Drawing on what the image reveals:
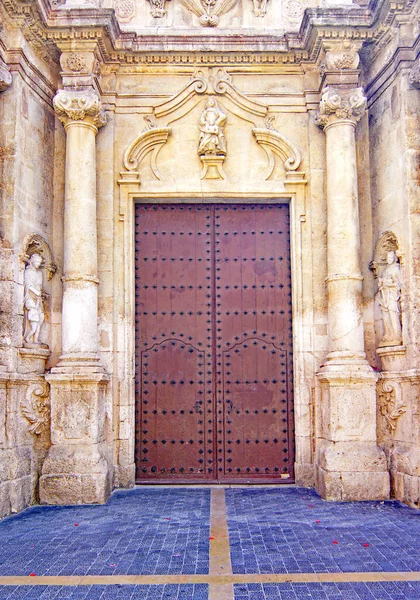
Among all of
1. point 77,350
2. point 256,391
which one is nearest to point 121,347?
point 77,350

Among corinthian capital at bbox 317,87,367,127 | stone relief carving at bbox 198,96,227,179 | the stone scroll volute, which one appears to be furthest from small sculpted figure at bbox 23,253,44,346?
corinthian capital at bbox 317,87,367,127

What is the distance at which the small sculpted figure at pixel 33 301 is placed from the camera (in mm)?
7094

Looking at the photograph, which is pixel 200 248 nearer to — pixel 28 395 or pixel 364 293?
pixel 364 293

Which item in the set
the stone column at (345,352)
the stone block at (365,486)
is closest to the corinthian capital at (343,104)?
the stone column at (345,352)

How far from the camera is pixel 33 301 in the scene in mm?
7156

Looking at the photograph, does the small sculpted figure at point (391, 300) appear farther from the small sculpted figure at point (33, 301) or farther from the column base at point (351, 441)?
the small sculpted figure at point (33, 301)

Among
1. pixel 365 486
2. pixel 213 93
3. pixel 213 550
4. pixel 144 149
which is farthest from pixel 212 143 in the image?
pixel 213 550

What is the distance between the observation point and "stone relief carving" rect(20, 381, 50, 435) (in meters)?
6.89

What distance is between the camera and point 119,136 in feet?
26.1

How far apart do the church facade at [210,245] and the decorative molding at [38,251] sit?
0.10 feet

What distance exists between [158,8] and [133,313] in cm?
400

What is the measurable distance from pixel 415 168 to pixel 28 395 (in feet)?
16.8

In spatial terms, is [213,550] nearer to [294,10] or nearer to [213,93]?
[213,93]

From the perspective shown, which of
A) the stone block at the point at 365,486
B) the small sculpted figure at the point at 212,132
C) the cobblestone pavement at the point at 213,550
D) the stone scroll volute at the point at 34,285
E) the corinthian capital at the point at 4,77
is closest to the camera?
the cobblestone pavement at the point at 213,550
